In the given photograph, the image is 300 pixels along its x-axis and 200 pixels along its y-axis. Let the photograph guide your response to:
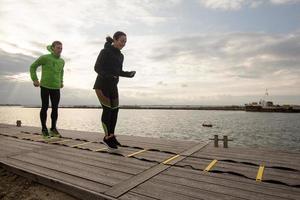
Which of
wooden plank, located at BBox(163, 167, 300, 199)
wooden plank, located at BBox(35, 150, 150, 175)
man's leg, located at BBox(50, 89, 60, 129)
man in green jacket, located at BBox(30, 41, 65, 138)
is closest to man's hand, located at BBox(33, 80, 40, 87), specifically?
man in green jacket, located at BBox(30, 41, 65, 138)

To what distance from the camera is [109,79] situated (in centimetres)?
583

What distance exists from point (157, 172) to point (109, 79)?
2772 mm

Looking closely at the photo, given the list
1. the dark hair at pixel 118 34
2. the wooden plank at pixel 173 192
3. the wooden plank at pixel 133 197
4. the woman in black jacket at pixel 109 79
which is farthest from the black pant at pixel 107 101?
the wooden plank at pixel 133 197

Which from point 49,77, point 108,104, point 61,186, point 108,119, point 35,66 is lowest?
point 61,186

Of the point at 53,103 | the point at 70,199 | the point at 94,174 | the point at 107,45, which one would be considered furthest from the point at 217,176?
the point at 53,103

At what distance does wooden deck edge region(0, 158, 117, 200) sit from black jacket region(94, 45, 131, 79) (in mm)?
2676

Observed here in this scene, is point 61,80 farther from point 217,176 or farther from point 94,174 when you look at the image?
point 217,176

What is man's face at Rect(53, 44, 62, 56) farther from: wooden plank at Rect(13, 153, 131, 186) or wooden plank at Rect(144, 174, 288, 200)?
wooden plank at Rect(144, 174, 288, 200)

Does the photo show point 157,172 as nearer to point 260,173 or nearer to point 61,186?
point 61,186

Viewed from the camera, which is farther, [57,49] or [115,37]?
[57,49]

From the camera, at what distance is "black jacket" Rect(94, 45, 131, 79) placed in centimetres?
576

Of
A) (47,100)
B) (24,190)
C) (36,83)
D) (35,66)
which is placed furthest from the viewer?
(47,100)

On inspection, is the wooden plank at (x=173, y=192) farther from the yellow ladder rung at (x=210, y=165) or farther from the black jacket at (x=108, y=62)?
the black jacket at (x=108, y=62)

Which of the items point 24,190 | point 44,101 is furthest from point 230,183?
point 44,101
